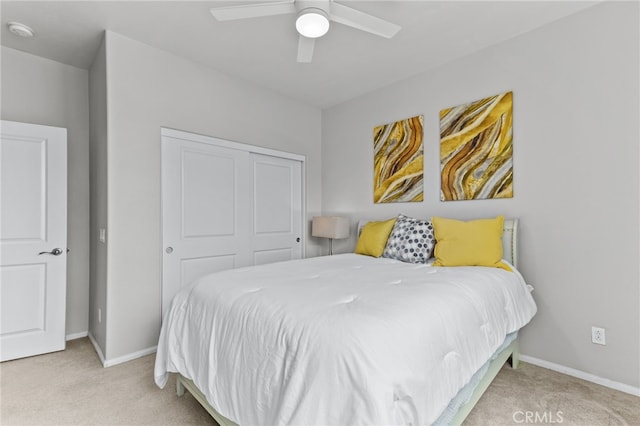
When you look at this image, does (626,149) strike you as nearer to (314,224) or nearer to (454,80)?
(454,80)

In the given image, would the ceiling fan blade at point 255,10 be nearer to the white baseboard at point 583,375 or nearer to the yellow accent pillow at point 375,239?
the yellow accent pillow at point 375,239

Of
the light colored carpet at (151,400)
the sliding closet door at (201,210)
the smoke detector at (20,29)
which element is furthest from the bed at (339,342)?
the smoke detector at (20,29)

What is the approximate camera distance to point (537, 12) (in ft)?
7.25

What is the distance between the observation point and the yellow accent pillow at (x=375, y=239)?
2.85 meters

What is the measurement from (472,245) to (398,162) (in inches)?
51.9

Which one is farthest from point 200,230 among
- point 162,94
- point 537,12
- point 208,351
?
point 537,12

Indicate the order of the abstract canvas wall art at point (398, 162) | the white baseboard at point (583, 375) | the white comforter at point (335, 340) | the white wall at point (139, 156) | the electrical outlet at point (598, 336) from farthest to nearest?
1. the abstract canvas wall art at point (398, 162)
2. the white wall at point (139, 156)
3. the electrical outlet at point (598, 336)
4. the white baseboard at point (583, 375)
5. the white comforter at point (335, 340)

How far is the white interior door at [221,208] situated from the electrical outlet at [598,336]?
2.81m

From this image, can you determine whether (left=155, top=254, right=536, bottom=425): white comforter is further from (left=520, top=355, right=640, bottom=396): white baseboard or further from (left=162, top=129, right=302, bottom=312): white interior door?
(left=162, top=129, right=302, bottom=312): white interior door

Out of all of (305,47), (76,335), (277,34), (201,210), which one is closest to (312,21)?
(305,47)

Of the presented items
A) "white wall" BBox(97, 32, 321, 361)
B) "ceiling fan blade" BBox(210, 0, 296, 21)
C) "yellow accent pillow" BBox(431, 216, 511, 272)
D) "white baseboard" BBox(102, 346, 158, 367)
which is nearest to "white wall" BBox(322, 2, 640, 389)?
"yellow accent pillow" BBox(431, 216, 511, 272)

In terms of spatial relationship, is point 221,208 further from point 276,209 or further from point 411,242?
point 411,242

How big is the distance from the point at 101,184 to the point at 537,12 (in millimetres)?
3594

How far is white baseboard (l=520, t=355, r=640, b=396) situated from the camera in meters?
1.97
